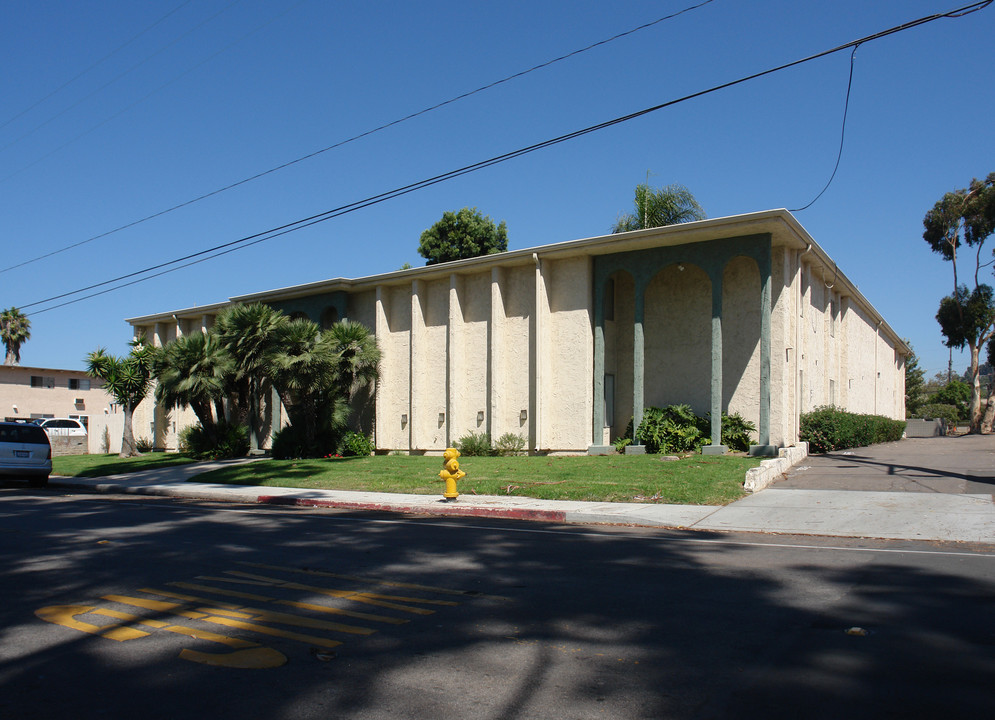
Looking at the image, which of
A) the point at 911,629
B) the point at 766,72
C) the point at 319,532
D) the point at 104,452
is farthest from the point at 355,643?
the point at 104,452

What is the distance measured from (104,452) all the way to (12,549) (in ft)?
105

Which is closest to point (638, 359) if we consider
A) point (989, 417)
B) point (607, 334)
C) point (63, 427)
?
point (607, 334)

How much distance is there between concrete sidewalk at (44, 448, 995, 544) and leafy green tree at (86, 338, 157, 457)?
18022mm

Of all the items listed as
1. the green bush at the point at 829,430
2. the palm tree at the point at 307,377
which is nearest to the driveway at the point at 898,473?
the green bush at the point at 829,430

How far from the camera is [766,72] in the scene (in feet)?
42.1

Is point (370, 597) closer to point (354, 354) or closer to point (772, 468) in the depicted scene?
point (772, 468)

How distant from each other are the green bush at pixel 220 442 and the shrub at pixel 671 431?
16.2m

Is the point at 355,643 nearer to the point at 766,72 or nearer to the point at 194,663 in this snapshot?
the point at 194,663

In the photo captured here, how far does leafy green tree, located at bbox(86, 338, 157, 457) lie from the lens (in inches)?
1259

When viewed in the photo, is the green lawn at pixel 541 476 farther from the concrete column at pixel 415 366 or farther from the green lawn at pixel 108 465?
the green lawn at pixel 108 465

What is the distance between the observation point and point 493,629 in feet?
18.8

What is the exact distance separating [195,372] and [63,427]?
819 inches

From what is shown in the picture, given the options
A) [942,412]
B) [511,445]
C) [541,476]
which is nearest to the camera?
[541,476]

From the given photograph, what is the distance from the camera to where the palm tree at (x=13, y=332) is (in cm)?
6011
